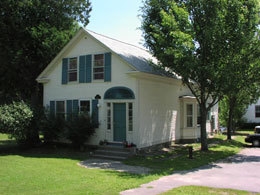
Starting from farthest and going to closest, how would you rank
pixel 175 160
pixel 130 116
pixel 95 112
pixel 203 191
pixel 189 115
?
pixel 189 115, pixel 95 112, pixel 130 116, pixel 175 160, pixel 203 191

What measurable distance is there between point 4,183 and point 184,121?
44.8 ft

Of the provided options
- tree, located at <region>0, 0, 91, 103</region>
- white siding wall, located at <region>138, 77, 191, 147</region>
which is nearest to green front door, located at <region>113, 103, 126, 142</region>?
white siding wall, located at <region>138, 77, 191, 147</region>

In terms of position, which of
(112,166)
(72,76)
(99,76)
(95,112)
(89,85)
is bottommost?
(112,166)

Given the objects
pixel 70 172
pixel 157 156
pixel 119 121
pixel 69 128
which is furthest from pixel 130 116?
pixel 70 172

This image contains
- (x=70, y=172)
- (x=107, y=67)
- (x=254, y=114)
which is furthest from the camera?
(x=254, y=114)

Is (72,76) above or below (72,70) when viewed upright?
below

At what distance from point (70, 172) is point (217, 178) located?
215 inches

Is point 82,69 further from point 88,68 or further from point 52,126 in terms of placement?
point 52,126

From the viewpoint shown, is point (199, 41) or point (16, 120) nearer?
point (199, 41)

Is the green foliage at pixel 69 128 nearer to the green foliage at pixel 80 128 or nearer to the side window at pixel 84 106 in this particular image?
the green foliage at pixel 80 128

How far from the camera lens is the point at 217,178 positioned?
10477 millimetres

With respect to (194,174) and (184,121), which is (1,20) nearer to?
(184,121)

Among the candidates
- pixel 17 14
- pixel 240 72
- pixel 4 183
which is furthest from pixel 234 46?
pixel 17 14

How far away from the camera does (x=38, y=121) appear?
1778 cm
